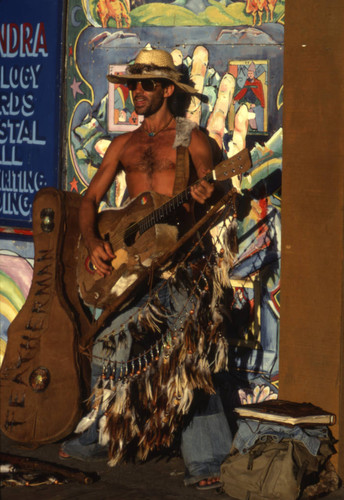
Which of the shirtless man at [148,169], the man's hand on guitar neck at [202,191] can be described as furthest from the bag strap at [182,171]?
the man's hand on guitar neck at [202,191]

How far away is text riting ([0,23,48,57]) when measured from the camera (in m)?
8.32

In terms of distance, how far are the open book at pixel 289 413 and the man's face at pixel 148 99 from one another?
2.16 metres

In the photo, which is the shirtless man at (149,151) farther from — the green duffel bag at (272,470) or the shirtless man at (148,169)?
the green duffel bag at (272,470)

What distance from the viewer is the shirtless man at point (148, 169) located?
6895mm

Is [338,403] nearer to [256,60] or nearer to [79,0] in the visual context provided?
[256,60]

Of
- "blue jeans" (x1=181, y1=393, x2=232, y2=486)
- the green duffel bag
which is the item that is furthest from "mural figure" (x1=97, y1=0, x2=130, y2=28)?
the green duffel bag

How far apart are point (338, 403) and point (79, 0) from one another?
3749mm

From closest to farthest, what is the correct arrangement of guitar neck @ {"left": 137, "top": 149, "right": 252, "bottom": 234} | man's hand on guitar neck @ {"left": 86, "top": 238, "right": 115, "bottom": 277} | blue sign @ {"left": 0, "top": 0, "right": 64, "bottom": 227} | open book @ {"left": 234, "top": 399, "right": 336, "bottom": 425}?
open book @ {"left": 234, "top": 399, "right": 336, "bottom": 425}, guitar neck @ {"left": 137, "top": 149, "right": 252, "bottom": 234}, man's hand on guitar neck @ {"left": 86, "top": 238, "right": 115, "bottom": 277}, blue sign @ {"left": 0, "top": 0, "right": 64, "bottom": 227}

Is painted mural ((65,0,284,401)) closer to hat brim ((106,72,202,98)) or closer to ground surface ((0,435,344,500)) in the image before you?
hat brim ((106,72,202,98))

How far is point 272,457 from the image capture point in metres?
6.13

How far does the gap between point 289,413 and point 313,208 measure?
126 centimetres

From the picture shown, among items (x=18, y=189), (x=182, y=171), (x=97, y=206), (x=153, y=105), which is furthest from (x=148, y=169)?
(x=18, y=189)

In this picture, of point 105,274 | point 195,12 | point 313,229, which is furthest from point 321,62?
point 105,274

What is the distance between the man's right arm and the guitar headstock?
1.03 metres
